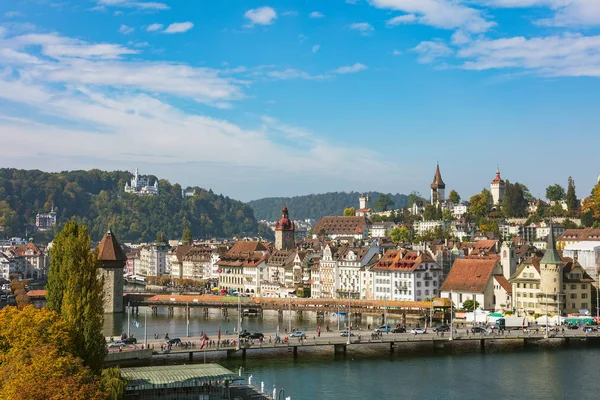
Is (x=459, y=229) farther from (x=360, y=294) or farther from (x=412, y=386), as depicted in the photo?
(x=412, y=386)

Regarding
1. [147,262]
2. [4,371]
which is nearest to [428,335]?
[4,371]

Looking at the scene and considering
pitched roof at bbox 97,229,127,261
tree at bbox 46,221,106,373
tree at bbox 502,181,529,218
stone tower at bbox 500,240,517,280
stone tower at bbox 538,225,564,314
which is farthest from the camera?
tree at bbox 502,181,529,218

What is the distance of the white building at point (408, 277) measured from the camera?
91.9 m

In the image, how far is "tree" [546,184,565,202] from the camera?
16950 centimetres

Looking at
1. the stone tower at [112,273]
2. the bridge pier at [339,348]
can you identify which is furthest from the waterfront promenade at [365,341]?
the stone tower at [112,273]

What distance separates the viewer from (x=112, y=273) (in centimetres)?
9594

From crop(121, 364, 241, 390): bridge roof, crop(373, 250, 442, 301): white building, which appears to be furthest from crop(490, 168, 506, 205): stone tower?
crop(121, 364, 241, 390): bridge roof

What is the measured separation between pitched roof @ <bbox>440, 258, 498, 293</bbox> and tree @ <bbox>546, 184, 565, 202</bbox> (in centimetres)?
8892

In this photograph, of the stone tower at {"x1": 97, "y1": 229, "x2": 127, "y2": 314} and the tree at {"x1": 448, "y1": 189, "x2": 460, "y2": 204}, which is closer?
the stone tower at {"x1": 97, "y1": 229, "x2": 127, "y2": 314}

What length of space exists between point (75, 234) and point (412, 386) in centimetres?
2200

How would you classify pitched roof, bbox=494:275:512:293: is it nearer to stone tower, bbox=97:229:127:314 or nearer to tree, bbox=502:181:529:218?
stone tower, bbox=97:229:127:314

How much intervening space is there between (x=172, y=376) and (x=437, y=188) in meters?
152

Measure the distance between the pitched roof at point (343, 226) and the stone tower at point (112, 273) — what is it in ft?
284

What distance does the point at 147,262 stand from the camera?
176875 millimetres
